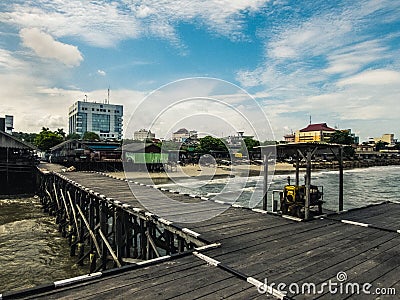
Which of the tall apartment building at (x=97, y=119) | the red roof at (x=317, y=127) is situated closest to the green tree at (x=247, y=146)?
the red roof at (x=317, y=127)

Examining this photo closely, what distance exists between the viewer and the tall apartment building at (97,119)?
458 ft

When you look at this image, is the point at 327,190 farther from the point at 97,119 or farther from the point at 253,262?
the point at 97,119

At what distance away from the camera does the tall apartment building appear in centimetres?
13975

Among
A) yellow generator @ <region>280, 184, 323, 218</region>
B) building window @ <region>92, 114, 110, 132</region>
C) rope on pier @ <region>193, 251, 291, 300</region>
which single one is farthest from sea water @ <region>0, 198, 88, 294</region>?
building window @ <region>92, 114, 110, 132</region>

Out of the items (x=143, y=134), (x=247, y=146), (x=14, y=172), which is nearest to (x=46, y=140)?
(x=14, y=172)

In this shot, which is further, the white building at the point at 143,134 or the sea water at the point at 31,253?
the white building at the point at 143,134

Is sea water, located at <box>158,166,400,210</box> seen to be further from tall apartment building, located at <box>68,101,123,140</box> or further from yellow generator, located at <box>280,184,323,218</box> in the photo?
tall apartment building, located at <box>68,101,123,140</box>

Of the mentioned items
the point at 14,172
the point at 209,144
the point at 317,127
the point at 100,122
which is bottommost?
the point at 14,172

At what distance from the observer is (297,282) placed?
471 centimetres

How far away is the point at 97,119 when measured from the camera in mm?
143750

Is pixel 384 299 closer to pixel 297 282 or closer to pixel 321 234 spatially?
pixel 297 282

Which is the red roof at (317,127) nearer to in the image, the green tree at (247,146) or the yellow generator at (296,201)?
the green tree at (247,146)

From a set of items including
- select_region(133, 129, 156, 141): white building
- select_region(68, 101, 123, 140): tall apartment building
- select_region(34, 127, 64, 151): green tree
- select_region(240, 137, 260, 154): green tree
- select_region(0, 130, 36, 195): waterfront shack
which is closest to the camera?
select_region(133, 129, 156, 141): white building

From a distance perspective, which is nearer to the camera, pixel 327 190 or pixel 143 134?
pixel 143 134
